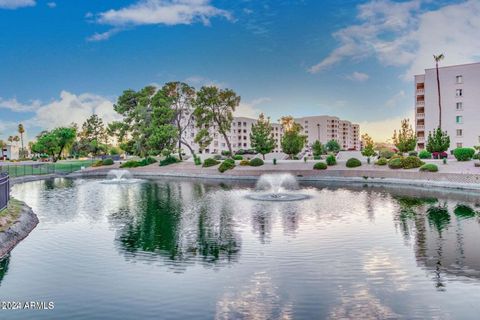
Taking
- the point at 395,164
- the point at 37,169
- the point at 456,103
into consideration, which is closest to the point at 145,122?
the point at 37,169

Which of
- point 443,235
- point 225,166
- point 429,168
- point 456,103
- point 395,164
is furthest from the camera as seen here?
point 456,103

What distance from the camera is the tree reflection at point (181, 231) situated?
58.7 ft

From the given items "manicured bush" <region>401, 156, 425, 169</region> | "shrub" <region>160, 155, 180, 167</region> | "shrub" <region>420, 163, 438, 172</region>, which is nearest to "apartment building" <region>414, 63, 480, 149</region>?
"manicured bush" <region>401, 156, 425, 169</region>

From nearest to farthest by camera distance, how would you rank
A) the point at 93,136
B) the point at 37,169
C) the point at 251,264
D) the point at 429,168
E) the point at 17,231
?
the point at 251,264 < the point at 17,231 < the point at 429,168 < the point at 37,169 < the point at 93,136

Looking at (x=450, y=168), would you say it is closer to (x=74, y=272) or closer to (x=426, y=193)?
(x=426, y=193)

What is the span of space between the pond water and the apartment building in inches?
2594

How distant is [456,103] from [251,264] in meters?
87.4

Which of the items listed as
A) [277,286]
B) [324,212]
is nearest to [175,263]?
[277,286]

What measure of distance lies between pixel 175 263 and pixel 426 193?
32.5 meters

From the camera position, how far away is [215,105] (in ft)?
291

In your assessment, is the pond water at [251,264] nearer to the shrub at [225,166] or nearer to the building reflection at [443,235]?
the building reflection at [443,235]

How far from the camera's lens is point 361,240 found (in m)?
20.2

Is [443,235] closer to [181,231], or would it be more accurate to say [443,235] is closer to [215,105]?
[181,231]

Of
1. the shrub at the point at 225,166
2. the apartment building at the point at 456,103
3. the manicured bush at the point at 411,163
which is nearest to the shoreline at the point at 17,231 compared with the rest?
the shrub at the point at 225,166
